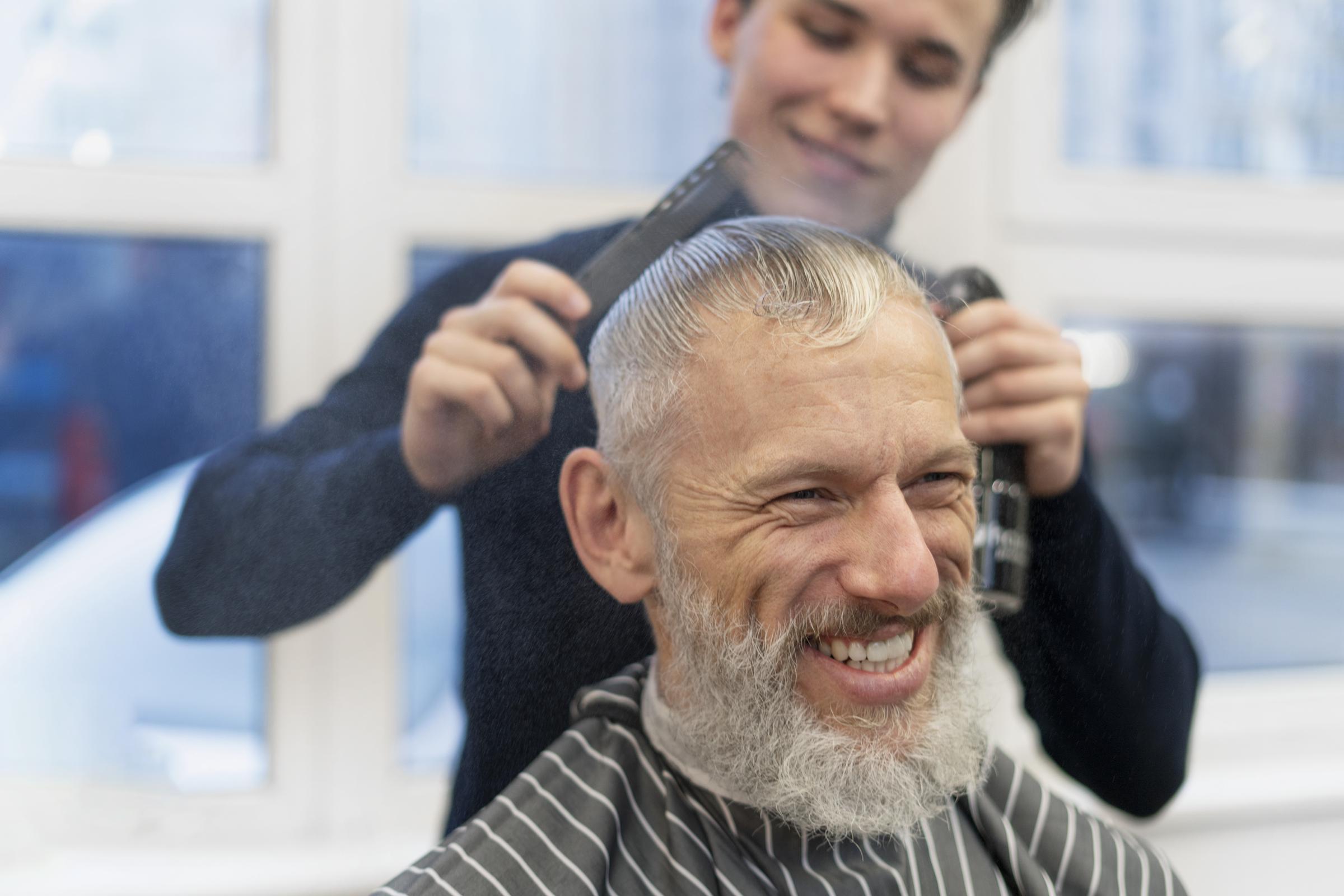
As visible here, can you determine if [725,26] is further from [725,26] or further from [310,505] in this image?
[310,505]

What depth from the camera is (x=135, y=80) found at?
0.74 metres

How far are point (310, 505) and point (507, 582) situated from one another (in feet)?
0.51

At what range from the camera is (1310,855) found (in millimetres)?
780

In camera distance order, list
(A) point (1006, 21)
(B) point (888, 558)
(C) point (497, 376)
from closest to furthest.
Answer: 1. (B) point (888, 558)
2. (C) point (497, 376)
3. (A) point (1006, 21)

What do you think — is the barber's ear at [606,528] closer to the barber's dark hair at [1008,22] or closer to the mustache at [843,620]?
the mustache at [843,620]

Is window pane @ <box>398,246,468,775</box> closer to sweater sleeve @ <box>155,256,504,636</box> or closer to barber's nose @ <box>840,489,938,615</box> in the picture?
sweater sleeve @ <box>155,256,504,636</box>

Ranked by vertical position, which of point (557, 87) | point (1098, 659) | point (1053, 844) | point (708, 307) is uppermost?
point (557, 87)

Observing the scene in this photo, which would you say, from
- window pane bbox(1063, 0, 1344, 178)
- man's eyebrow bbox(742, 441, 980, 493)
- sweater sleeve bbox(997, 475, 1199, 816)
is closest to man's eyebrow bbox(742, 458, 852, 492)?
man's eyebrow bbox(742, 441, 980, 493)

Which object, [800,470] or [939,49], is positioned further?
[939,49]

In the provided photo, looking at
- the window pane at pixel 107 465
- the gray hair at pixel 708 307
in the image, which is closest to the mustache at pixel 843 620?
the gray hair at pixel 708 307

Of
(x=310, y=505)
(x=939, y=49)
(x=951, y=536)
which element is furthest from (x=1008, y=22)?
(x=310, y=505)

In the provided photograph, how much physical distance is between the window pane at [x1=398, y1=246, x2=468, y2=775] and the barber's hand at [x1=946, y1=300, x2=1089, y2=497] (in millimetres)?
404

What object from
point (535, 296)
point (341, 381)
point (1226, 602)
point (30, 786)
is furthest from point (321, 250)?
point (1226, 602)

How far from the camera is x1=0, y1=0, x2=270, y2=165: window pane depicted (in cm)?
70
